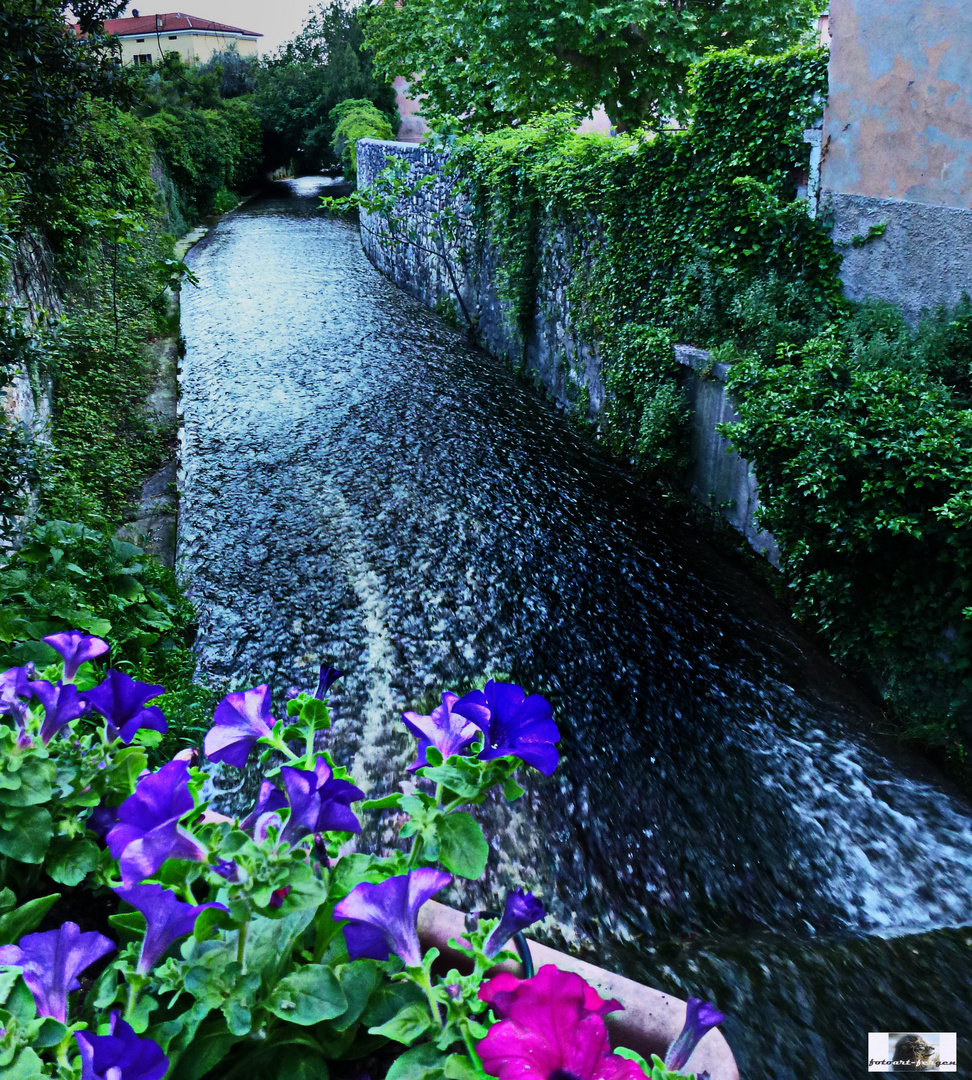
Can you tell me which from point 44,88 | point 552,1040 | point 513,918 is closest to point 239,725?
point 513,918

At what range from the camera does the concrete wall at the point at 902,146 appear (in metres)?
4.95

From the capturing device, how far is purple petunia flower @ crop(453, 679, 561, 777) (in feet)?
3.35

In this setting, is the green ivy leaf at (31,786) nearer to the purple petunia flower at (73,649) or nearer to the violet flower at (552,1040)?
the purple petunia flower at (73,649)

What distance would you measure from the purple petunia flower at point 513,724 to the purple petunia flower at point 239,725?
299 mm

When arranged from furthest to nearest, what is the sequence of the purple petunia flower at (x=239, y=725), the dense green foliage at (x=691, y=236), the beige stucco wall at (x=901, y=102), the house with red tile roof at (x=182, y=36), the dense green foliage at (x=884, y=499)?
the house with red tile roof at (x=182, y=36)
the dense green foliage at (x=691, y=236)
the beige stucco wall at (x=901, y=102)
the dense green foliage at (x=884, y=499)
the purple petunia flower at (x=239, y=725)

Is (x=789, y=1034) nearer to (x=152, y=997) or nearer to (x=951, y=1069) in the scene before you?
(x=951, y=1069)

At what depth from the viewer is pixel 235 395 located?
28.1 ft

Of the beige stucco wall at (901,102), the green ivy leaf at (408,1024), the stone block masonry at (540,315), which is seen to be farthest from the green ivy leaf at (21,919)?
the beige stucco wall at (901,102)

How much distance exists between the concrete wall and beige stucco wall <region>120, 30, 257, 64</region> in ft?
182

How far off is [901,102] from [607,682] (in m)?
4.32

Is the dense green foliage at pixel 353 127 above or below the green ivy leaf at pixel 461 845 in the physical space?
above

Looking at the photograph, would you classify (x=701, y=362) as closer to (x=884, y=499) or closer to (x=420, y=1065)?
(x=884, y=499)

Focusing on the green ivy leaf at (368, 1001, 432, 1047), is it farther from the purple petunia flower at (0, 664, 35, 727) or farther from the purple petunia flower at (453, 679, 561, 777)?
the purple petunia flower at (0, 664, 35, 727)

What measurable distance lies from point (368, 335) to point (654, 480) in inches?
219
